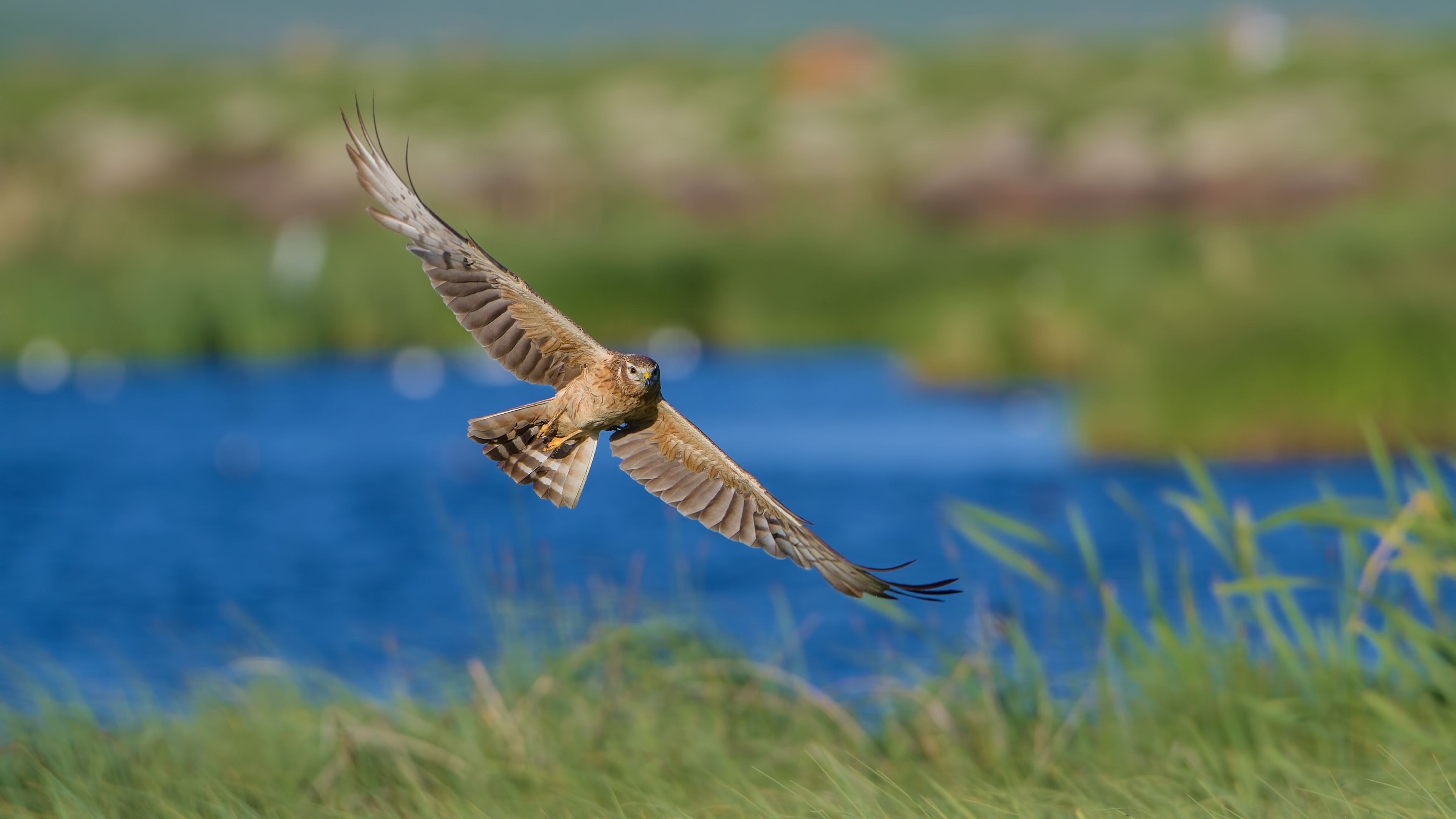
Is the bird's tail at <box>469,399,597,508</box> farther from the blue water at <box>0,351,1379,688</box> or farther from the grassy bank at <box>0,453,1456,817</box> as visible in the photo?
the blue water at <box>0,351,1379,688</box>

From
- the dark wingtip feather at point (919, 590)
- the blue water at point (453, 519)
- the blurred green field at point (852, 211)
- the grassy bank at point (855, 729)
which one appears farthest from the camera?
the blurred green field at point (852, 211)

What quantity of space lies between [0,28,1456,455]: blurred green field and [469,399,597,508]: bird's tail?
27.0 inches

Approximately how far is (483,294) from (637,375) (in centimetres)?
41

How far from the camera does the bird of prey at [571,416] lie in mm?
3709

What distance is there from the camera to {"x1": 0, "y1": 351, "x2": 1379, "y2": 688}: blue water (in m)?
10.2

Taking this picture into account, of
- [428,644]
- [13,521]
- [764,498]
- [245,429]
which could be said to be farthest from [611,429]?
[245,429]

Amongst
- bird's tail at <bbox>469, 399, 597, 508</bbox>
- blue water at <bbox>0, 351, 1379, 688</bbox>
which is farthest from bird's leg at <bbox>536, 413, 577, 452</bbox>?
blue water at <bbox>0, 351, 1379, 688</bbox>

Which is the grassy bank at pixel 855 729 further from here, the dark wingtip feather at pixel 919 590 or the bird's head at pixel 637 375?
the bird's head at pixel 637 375

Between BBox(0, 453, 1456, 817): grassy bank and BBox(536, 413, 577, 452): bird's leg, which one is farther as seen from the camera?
BBox(0, 453, 1456, 817): grassy bank

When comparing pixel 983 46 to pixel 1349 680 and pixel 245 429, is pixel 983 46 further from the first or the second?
pixel 1349 680

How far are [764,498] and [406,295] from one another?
64.9 ft

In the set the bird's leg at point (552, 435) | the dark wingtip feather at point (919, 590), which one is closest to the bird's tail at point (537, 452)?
the bird's leg at point (552, 435)

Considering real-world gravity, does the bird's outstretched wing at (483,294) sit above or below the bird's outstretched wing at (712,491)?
above

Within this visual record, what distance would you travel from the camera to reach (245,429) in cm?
2084
